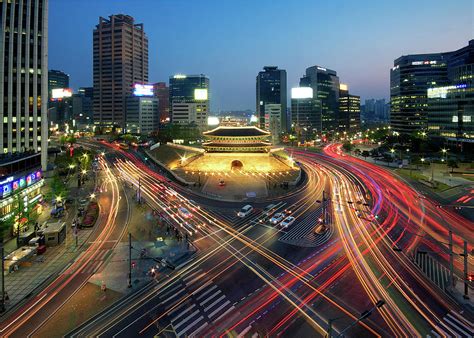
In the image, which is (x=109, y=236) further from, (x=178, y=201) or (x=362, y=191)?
(x=362, y=191)

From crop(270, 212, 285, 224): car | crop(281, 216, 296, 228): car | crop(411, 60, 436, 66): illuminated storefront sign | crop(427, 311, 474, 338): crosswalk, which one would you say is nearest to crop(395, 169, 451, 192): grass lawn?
crop(281, 216, 296, 228): car

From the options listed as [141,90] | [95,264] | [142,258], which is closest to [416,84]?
[141,90]

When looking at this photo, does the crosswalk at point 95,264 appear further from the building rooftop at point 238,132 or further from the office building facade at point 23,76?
the building rooftop at point 238,132

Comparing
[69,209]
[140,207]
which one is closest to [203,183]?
[140,207]

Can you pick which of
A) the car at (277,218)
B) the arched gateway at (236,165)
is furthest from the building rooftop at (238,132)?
the car at (277,218)

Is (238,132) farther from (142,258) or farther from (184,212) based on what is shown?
(142,258)
